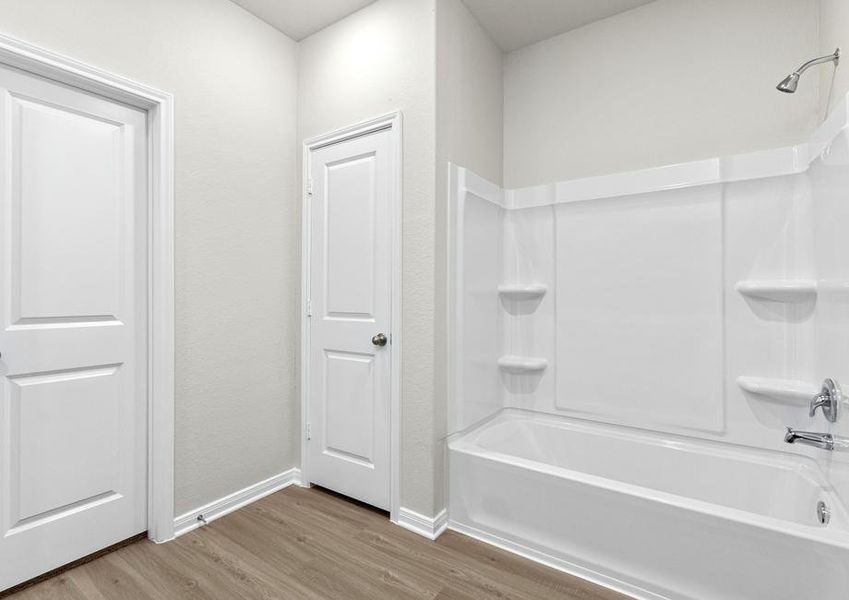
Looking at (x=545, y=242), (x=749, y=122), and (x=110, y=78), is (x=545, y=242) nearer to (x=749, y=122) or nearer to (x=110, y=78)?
(x=749, y=122)

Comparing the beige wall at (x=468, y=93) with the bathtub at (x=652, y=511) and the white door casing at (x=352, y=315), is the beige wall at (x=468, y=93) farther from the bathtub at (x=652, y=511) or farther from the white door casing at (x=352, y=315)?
the bathtub at (x=652, y=511)

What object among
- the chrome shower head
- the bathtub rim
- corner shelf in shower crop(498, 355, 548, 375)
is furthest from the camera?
corner shelf in shower crop(498, 355, 548, 375)

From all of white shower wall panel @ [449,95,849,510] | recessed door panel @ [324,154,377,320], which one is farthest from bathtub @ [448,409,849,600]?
Result: recessed door panel @ [324,154,377,320]

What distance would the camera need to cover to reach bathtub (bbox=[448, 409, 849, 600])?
4.48 feet

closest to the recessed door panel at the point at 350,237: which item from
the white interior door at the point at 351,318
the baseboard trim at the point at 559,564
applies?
the white interior door at the point at 351,318

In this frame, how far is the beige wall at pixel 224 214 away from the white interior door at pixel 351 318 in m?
0.20

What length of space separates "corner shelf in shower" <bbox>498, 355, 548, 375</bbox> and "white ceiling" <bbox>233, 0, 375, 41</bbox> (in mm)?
2156

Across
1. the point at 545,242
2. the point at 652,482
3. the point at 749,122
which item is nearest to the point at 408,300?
the point at 545,242

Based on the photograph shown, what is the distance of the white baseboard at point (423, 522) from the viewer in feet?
6.59

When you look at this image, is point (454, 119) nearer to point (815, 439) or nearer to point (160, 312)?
point (160, 312)

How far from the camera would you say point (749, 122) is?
6.51ft

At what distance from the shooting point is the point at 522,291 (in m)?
2.49

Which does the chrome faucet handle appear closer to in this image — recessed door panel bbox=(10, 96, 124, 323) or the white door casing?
the white door casing

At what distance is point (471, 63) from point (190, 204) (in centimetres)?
168
